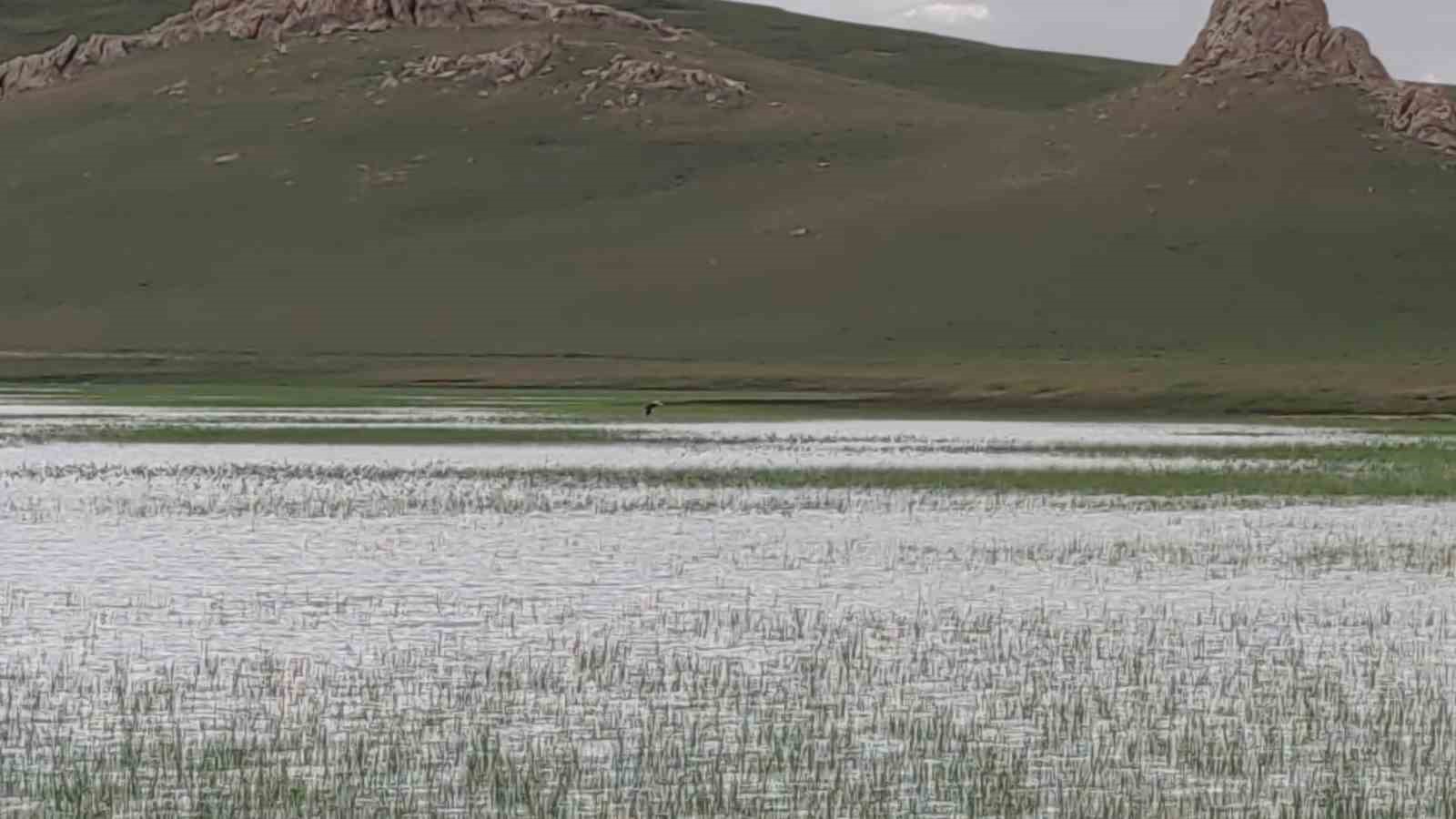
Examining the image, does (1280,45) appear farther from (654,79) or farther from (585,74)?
(585,74)

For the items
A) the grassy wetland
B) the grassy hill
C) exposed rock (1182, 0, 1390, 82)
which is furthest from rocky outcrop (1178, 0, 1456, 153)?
the grassy wetland

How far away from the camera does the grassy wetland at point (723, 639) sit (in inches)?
682

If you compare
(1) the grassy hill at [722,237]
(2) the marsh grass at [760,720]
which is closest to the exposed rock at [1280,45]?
(1) the grassy hill at [722,237]

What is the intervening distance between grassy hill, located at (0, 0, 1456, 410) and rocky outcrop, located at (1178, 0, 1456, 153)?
2598 millimetres

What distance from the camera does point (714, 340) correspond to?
112 meters

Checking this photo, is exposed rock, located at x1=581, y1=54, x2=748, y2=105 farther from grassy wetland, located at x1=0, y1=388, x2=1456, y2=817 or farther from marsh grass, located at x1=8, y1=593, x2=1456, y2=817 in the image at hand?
marsh grass, located at x1=8, y1=593, x2=1456, y2=817

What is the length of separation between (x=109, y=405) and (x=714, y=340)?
39.6 metres

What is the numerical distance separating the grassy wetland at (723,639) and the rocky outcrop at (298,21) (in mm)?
129563

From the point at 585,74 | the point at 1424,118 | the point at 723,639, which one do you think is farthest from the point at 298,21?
the point at 723,639

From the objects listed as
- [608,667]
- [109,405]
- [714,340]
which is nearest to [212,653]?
[608,667]

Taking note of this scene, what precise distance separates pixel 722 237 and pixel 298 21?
56805mm

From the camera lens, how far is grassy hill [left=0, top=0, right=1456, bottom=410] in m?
107

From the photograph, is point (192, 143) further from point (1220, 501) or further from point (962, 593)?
point (962, 593)

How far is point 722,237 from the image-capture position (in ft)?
426
